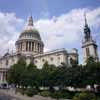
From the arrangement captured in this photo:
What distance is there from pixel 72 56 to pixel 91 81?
1327 inches

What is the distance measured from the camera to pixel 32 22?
101438mm

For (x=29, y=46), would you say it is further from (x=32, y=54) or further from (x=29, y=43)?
(x=32, y=54)

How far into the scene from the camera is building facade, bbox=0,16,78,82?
65.9 m

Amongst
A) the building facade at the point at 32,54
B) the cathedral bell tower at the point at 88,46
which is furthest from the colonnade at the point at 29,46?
the cathedral bell tower at the point at 88,46

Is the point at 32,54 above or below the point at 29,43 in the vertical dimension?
below

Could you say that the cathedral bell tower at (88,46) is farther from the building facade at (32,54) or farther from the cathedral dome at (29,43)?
the cathedral dome at (29,43)

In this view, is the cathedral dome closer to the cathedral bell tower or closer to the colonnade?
the colonnade

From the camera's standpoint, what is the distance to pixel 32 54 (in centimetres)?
7875

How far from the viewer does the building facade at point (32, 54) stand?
65875 mm

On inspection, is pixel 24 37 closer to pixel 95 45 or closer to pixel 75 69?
pixel 95 45

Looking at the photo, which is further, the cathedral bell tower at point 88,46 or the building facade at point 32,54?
the building facade at point 32,54

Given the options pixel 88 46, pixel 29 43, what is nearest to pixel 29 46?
pixel 29 43

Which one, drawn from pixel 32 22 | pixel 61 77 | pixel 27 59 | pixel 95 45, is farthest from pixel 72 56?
pixel 32 22

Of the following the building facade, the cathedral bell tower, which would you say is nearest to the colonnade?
the building facade
